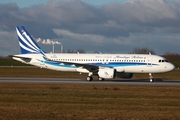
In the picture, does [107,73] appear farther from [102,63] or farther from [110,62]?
[102,63]

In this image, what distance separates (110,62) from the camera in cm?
4456

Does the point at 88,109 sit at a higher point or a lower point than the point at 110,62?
lower

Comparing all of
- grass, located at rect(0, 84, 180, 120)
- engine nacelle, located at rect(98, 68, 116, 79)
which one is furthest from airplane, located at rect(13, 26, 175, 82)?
grass, located at rect(0, 84, 180, 120)

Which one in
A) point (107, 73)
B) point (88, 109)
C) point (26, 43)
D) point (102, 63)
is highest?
point (26, 43)

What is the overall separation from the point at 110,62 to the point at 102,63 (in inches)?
38.8

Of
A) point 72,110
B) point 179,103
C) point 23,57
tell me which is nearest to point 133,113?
point 72,110

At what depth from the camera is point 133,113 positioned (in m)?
17.0

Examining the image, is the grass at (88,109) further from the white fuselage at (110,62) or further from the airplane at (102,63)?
the white fuselage at (110,62)

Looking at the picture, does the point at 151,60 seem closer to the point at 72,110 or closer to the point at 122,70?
the point at 122,70

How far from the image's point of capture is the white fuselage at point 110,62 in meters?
43.5

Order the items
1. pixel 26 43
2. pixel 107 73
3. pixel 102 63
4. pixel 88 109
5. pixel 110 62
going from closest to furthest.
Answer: pixel 88 109, pixel 107 73, pixel 110 62, pixel 102 63, pixel 26 43

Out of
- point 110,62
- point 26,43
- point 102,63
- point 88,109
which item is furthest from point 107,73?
point 88,109

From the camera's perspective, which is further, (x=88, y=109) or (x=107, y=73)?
(x=107, y=73)

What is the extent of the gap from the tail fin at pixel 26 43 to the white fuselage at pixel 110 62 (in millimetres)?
1173
